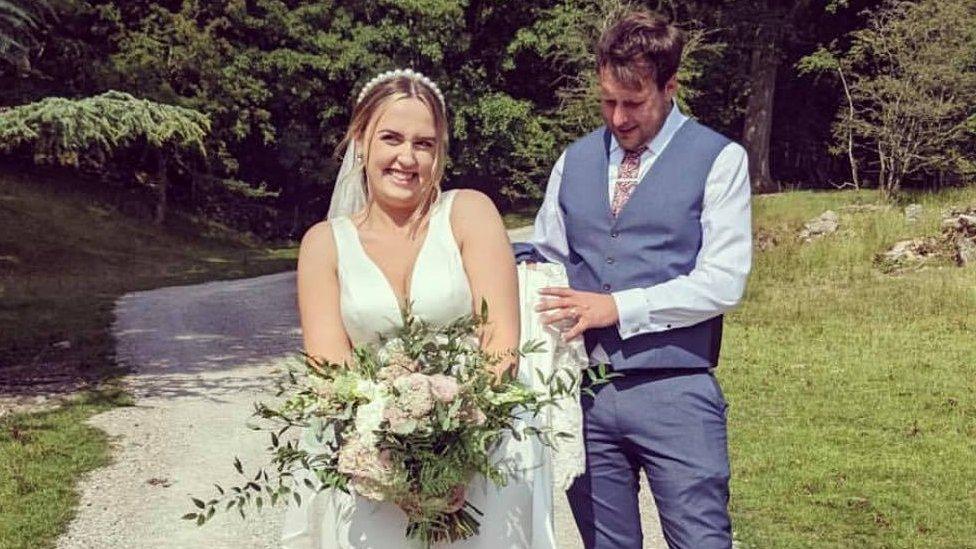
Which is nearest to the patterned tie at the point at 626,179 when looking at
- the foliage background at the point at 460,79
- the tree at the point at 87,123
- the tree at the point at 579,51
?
the tree at the point at 87,123

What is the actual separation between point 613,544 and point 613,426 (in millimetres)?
397

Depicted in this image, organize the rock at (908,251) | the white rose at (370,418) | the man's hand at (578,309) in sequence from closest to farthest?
the white rose at (370,418)
the man's hand at (578,309)
the rock at (908,251)

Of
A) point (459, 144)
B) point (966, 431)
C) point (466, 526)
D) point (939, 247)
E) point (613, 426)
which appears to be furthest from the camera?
point (459, 144)

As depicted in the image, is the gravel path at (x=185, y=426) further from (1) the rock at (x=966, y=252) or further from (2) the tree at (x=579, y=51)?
(2) the tree at (x=579, y=51)

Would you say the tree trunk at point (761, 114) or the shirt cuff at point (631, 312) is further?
the tree trunk at point (761, 114)

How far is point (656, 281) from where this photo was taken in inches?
133

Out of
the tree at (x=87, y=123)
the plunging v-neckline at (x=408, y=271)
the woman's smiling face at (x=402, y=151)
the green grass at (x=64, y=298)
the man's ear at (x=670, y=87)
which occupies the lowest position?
A: the green grass at (x=64, y=298)

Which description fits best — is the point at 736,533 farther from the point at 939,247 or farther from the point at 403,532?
the point at 939,247

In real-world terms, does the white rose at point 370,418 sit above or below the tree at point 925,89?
below

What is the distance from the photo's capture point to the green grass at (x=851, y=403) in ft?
22.5

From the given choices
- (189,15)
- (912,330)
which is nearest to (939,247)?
(912,330)

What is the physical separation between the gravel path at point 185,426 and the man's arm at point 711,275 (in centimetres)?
295

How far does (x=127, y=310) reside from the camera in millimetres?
17156

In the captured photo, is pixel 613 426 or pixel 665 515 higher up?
pixel 613 426
